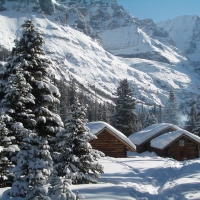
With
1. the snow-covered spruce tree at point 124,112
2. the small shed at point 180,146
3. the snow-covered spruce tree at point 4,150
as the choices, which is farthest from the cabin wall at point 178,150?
the snow-covered spruce tree at point 4,150

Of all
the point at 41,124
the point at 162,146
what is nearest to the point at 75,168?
the point at 41,124

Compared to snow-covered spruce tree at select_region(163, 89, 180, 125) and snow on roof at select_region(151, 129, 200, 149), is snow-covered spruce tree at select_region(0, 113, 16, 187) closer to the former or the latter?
snow on roof at select_region(151, 129, 200, 149)

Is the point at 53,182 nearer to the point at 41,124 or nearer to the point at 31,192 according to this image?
the point at 31,192

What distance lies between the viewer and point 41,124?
1571cm

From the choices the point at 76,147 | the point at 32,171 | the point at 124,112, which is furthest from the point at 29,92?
the point at 124,112

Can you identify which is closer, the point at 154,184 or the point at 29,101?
the point at 29,101

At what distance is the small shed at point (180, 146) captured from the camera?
3869cm

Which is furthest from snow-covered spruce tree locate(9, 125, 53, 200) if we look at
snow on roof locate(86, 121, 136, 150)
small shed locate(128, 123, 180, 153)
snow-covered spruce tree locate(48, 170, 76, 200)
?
small shed locate(128, 123, 180, 153)

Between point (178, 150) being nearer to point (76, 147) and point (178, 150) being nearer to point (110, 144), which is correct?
point (110, 144)

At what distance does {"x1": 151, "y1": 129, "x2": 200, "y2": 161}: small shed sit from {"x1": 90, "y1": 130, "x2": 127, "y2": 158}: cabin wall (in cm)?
758

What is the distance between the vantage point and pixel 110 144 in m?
32.8

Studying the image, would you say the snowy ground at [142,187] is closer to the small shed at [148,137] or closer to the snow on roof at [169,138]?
the snow on roof at [169,138]

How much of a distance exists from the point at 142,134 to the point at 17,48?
31655mm

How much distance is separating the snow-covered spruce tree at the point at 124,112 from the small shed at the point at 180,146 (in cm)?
1011
